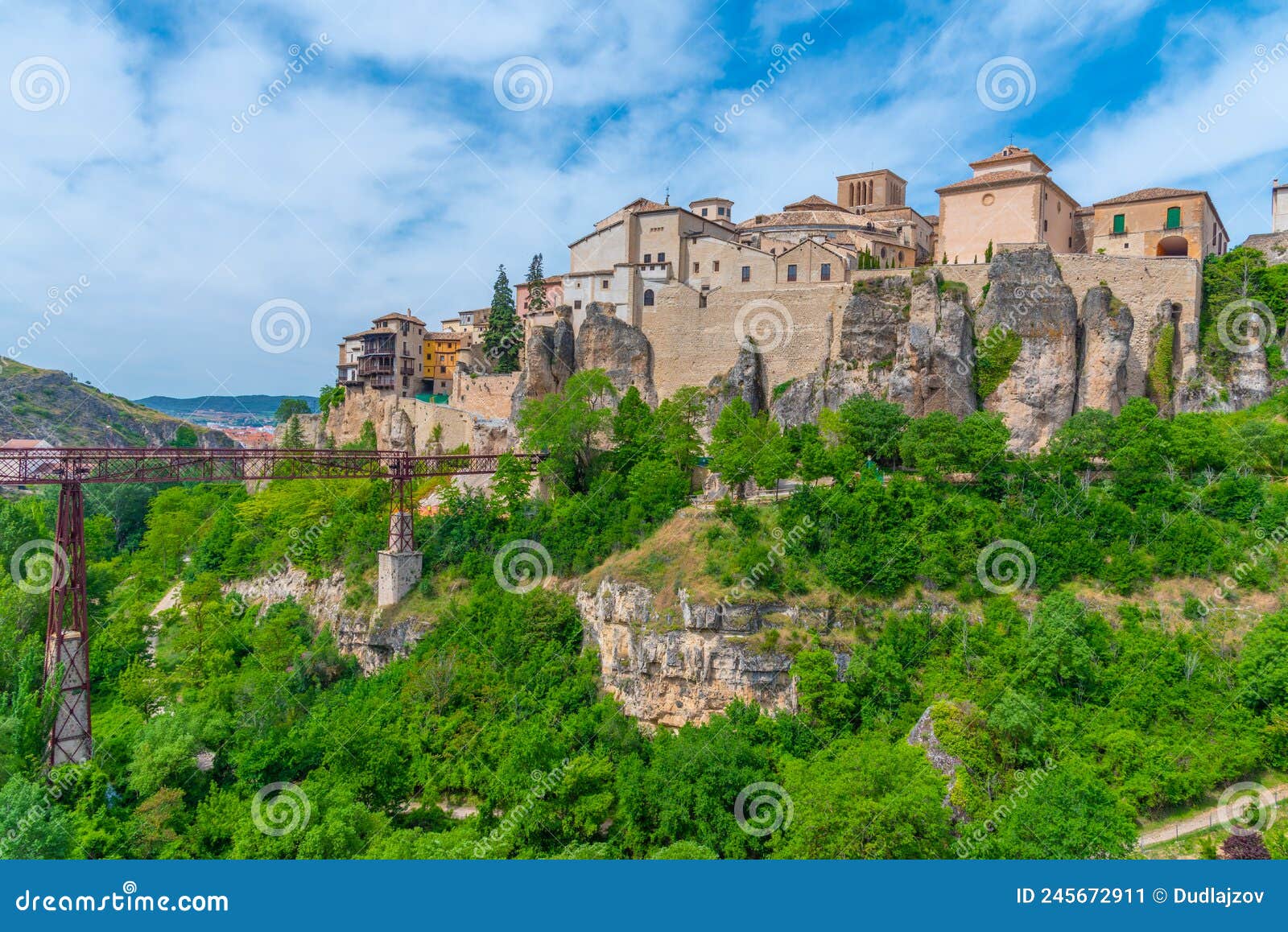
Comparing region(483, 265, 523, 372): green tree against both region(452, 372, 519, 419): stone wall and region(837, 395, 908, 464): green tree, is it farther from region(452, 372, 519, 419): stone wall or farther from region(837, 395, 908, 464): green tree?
region(837, 395, 908, 464): green tree

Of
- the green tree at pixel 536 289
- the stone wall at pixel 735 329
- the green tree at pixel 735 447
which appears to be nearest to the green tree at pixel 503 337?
the green tree at pixel 536 289

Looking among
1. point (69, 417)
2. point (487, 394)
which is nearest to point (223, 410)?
point (69, 417)

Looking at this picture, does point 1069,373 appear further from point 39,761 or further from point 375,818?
point 39,761

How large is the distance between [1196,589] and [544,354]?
100 ft

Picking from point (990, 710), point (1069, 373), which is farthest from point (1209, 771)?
point (1069, 373)

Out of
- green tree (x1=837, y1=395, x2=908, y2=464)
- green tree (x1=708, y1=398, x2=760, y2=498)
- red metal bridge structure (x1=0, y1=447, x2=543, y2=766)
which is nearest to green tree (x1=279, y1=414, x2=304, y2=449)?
red metal bridge structure (x1=0, y1=447, x2=543, y2=766)

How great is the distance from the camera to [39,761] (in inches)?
981

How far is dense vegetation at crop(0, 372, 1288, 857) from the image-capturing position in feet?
70.1

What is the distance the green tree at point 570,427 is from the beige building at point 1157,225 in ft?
82.7

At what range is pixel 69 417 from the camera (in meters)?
95.9

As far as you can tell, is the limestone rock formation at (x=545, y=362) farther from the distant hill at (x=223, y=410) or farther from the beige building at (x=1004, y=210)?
the distant hill at (x=223, y=410)

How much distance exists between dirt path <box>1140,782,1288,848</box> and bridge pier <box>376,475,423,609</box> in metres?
26.8

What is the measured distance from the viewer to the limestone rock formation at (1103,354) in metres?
36.2

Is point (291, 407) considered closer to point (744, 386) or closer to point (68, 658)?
point (744, 386)
